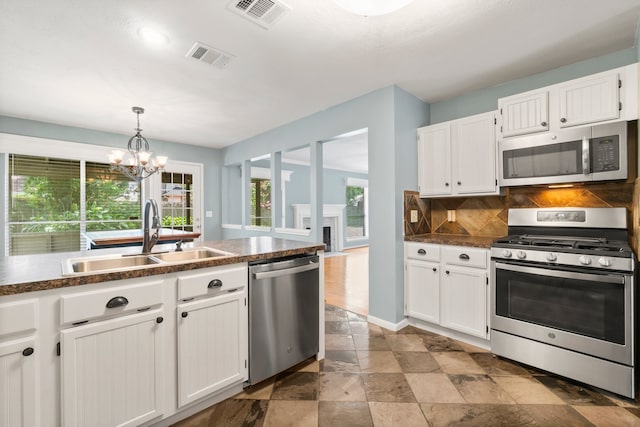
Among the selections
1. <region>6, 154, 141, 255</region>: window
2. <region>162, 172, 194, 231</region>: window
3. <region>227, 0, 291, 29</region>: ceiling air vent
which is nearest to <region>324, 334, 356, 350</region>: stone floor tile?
<region>227, 0, 291, 29</region>: ceiling air vent

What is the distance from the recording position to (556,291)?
207 cm

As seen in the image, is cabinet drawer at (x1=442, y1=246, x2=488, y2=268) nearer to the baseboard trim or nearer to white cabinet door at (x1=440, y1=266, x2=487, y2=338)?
white cabinet door at (x1=440, y1=266, x2=487, y2=338)

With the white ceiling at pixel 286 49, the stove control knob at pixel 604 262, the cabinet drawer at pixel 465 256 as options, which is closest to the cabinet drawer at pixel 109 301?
the white ceiling at pixel 286 49

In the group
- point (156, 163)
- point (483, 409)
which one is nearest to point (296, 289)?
point (483, 409)

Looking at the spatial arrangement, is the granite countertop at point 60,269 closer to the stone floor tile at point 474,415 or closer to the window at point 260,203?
the stone floor tile at point 474,415

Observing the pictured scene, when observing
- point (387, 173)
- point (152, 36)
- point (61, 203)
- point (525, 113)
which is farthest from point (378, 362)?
point (61, 203)

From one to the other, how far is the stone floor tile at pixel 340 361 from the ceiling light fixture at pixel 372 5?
2405mm

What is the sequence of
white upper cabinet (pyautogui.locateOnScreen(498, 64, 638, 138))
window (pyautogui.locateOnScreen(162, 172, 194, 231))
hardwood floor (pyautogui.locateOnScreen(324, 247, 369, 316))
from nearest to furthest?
1. white upper cabinet (pyautogui.locateOnScreen(498, 64, 638, 138))
2. hardwood floor (pyautogui.locateOnScreen(324, 247, 369, 316))
3. window (pyautogui.locateOnScreen(162, 172, 194, 231))

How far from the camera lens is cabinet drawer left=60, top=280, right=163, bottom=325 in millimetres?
1290

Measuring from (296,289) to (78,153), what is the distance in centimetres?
453

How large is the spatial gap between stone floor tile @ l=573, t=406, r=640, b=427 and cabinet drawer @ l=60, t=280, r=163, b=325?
2559 mm

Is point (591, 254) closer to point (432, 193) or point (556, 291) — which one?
point (556, 291)

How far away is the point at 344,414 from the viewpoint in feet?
5.71

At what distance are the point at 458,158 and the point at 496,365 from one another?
1888 millimetres
